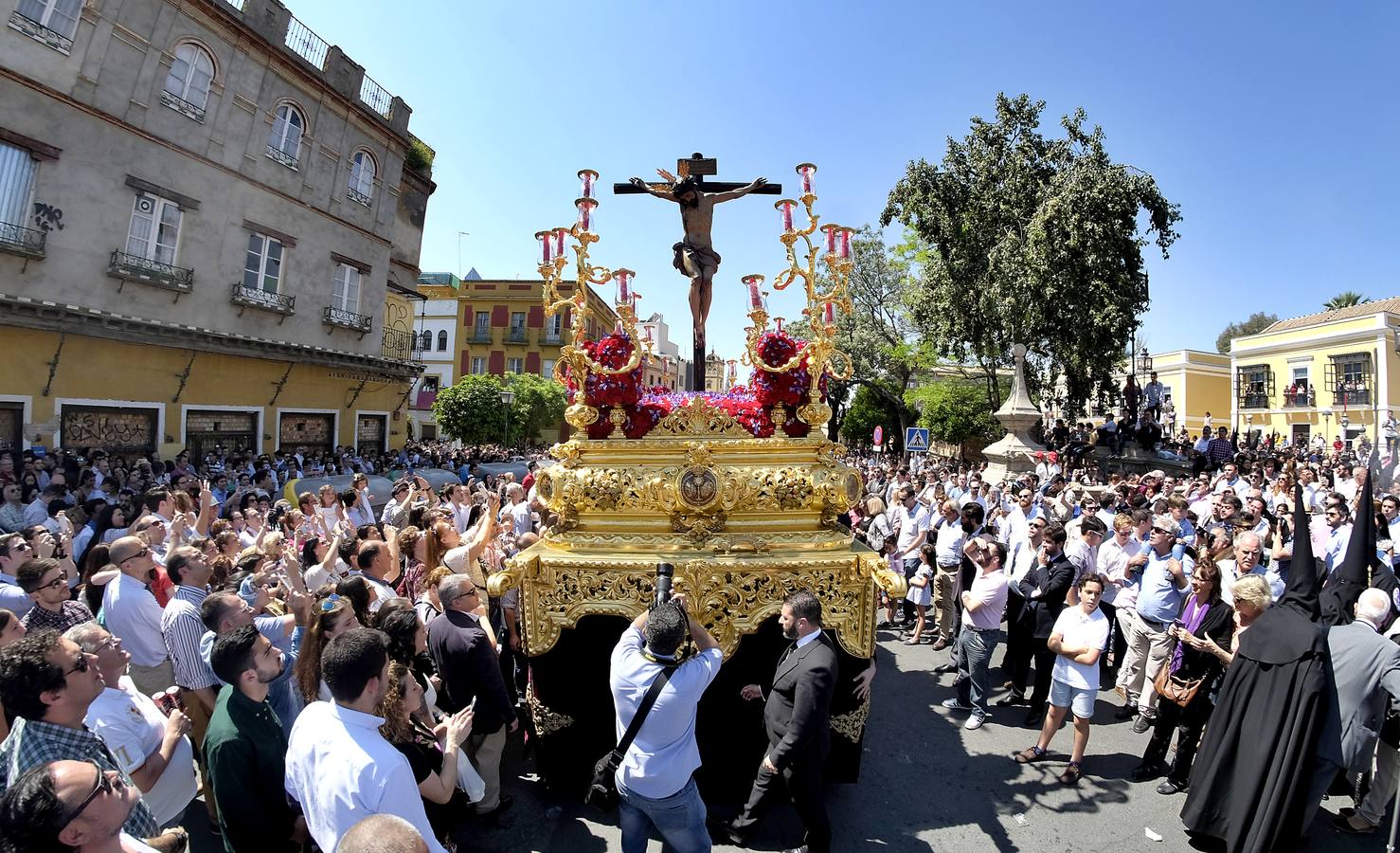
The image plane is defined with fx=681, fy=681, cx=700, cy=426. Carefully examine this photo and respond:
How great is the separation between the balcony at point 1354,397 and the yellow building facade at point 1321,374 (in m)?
0.03

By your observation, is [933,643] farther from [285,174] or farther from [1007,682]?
[285,174]

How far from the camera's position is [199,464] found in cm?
1692

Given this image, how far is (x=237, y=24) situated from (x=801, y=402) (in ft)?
66.6

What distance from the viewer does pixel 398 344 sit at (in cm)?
2602

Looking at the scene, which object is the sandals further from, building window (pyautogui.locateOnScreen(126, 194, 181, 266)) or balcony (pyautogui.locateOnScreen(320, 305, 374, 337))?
balcony (pyautogui.locateOnScreen(320, 305, 374, 337))

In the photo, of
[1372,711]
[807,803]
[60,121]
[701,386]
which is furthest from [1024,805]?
[60,121]

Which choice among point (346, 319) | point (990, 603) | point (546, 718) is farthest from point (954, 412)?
point (546, 718)

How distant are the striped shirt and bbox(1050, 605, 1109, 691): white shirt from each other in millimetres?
5773

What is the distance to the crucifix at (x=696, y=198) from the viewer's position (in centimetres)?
612

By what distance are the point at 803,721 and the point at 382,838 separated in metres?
2.66

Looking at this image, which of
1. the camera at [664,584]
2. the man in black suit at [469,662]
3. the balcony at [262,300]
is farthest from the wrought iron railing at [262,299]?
the camera at [664,584]

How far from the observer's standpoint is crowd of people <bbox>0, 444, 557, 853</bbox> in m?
2.41

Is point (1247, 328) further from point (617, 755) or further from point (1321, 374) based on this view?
point (617, 755)

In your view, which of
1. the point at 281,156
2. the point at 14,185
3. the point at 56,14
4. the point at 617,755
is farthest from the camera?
the point at 281,156
